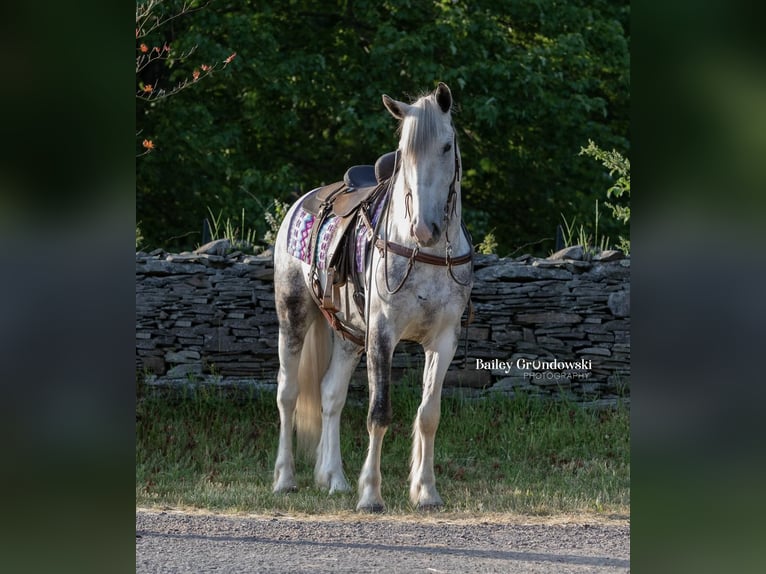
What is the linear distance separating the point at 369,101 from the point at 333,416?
5283 millimetres

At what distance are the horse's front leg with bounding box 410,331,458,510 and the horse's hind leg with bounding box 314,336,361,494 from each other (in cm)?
61

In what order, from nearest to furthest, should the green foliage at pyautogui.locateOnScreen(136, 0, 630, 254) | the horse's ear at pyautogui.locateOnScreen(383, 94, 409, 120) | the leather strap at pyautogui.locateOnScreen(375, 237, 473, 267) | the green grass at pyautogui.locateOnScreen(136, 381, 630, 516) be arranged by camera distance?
the horse's ear at pyautogui.locateOnScreen(383, 94, 409, 120)
the leather strap at pyautogui.locateOnScreen(375, 237, 473, 267)
the green grass at pyautogui.locateOnScreen(136, 381, 630, 516)
the green foliage at pyautogui.locateOnScreen(136, 0, 630, 254)

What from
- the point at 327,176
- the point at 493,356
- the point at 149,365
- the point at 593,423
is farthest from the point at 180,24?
the point at 593,423

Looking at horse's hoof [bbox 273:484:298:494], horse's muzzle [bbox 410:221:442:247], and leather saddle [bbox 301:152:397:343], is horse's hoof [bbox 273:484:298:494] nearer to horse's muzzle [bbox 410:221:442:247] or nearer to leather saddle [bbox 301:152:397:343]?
leather saddle [bbox 301:152:397:343]

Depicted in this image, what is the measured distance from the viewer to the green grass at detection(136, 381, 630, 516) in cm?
571

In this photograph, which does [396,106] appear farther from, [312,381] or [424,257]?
[312,381]

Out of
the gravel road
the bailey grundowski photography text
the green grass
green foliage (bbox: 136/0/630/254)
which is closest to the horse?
the green grass

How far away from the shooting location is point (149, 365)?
764 cm

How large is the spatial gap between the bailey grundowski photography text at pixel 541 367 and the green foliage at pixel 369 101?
2.65 m

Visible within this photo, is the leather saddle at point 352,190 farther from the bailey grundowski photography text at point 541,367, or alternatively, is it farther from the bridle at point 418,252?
the bailey grundowski photography text at point 541,367

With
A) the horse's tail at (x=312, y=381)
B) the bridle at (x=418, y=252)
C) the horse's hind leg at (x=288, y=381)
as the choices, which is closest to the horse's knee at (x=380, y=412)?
the bridle at (x=418, y=252)

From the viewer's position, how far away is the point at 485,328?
25.4 feet

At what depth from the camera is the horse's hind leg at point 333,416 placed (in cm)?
591
